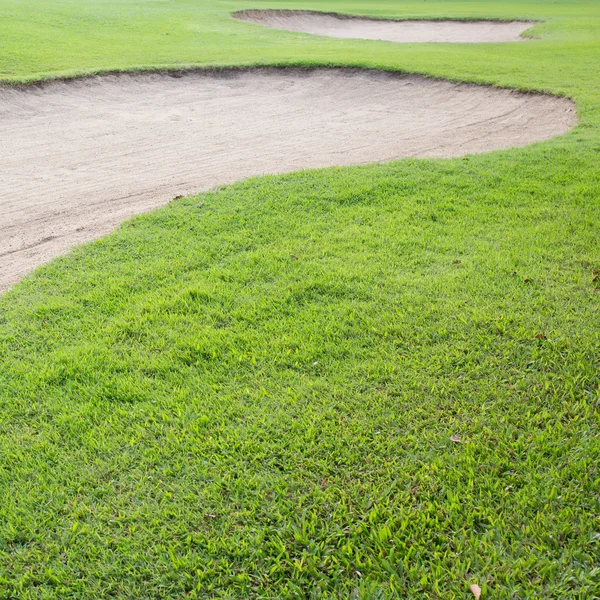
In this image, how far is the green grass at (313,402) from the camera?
2.62 m

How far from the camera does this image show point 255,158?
944cm

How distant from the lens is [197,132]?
36.7ft

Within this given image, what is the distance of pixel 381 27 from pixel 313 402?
30.3m

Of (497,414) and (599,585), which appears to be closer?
(599,585)

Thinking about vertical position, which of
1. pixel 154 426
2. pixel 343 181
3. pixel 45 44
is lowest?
pixel 154 426

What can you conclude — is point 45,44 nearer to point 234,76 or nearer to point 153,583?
point 234,76

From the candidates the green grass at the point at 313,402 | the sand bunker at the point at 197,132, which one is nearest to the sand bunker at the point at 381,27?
the sand bunker at the point at 197,132

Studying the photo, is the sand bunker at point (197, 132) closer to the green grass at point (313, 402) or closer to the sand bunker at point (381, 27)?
the green grass at point (313, 402)

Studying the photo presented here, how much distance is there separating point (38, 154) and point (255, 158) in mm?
3620

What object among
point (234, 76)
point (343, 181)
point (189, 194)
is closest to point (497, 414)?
point (343, 181)

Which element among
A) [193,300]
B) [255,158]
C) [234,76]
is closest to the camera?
[193,300]

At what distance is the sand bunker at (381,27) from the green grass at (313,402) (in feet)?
77.6

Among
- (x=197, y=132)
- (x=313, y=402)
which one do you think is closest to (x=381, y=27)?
(x=197, y=132)

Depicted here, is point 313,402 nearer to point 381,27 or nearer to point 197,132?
point 197,132
